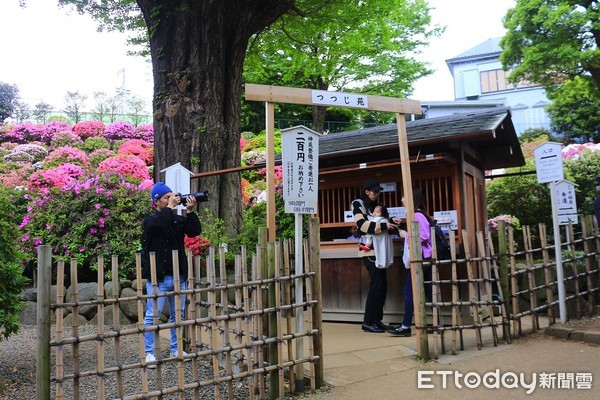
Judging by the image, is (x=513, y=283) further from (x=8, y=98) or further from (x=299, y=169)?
(x=8, y=98)

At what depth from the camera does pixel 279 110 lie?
1048 inches

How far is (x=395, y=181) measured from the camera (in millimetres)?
8250

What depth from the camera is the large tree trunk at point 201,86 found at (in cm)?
939

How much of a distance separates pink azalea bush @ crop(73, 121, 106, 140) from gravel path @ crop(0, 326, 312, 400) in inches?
695

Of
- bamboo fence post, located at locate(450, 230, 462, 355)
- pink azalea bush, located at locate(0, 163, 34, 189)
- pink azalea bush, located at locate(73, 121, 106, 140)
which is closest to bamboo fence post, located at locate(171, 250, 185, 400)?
bamboo fence post, located at locate(450, 230, 462, 355)

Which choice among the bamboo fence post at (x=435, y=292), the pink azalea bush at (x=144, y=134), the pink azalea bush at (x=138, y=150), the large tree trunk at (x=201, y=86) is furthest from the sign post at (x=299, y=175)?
the pink azalea bush at (x=144, y=134)

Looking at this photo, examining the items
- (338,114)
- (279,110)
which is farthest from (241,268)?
(338,114)

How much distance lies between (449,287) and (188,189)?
4.37m

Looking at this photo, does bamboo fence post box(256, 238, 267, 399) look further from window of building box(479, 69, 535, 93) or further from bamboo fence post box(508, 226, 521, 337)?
window of building box(479, 69, 535, 93)

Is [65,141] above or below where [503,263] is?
above

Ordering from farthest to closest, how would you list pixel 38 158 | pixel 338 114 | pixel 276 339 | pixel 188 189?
pixel 338 114, pixel 38 158, pixel 188 189, pixel 276 339

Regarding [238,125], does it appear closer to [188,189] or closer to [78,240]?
[188,189]

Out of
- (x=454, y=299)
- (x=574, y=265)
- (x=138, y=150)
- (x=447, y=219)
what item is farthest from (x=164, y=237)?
(x=138, y=150)

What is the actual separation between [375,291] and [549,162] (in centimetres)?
311
